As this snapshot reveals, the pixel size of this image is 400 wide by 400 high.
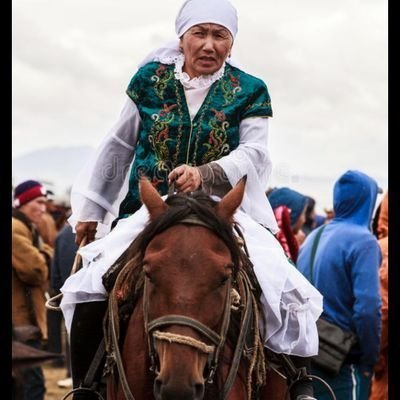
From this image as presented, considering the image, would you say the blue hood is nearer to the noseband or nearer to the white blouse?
the white blouse

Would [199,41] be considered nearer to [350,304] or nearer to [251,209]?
[251,209]

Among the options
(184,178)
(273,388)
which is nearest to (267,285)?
(273,388)

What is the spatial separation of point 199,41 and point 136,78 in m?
0.46

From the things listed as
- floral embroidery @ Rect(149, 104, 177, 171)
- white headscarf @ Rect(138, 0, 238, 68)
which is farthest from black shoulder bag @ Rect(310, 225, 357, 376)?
white headscarf @ Rect(138, 0, 238, 68)

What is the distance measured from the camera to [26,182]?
1080cm

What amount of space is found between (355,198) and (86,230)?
260 cm

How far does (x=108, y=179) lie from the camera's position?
21.6ft

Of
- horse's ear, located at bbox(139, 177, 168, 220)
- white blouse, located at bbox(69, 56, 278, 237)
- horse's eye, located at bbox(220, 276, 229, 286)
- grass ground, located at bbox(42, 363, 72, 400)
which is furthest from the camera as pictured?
grass ground, located at bbox(42, 363, 72, 400)

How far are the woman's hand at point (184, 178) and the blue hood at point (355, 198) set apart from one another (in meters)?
2.88

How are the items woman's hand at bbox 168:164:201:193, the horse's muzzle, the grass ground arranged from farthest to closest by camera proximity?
1. the grass ground
2. woman's hand at bbox 168:164:201:193
3. the horse's muzzle

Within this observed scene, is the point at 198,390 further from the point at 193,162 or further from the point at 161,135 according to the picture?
the point at 161,135

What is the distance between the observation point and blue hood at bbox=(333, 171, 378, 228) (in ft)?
27.3

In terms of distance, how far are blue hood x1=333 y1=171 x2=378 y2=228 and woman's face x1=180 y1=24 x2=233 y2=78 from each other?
8.17 ft

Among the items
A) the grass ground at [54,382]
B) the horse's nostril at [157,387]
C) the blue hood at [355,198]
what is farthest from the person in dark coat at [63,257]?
the horse's nostril at [157,387]
